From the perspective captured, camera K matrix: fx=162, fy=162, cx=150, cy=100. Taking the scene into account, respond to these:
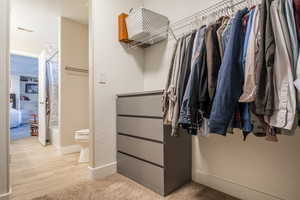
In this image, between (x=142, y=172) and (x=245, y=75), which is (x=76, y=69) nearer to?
(x=142, y=172)

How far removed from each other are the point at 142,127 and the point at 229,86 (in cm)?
97

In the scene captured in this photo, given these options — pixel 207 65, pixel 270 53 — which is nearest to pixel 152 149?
pixel 207 65

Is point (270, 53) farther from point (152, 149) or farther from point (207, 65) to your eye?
point (152, 149)

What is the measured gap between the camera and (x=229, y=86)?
804mm

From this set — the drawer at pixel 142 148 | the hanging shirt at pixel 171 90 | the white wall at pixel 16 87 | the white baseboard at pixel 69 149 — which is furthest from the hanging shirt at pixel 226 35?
the white wall at pixel 16 87

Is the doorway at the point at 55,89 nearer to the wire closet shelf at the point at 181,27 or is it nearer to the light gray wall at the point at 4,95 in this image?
the light gray wall at the point at 4,95

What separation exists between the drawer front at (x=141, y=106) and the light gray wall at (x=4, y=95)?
100cm

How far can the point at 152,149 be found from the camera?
1.48 meters

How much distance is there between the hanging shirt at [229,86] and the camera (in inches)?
31.7

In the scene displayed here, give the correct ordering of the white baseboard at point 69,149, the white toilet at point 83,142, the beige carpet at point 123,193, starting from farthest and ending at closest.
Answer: the white baseboard at point 69,149 < the white toilet at point 83,142 < the beige carpet at point 123,193

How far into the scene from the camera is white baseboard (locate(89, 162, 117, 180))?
1.71 m

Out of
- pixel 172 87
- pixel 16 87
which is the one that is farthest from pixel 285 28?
pixel 16 87

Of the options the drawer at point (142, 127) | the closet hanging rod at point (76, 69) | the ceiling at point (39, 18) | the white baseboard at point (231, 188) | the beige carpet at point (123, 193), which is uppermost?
the ceiling at point (39, 18)

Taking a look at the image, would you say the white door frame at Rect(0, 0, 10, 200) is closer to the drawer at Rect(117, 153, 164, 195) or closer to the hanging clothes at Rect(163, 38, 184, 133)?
the drawer at Rect(117, 153, 164, 195)
